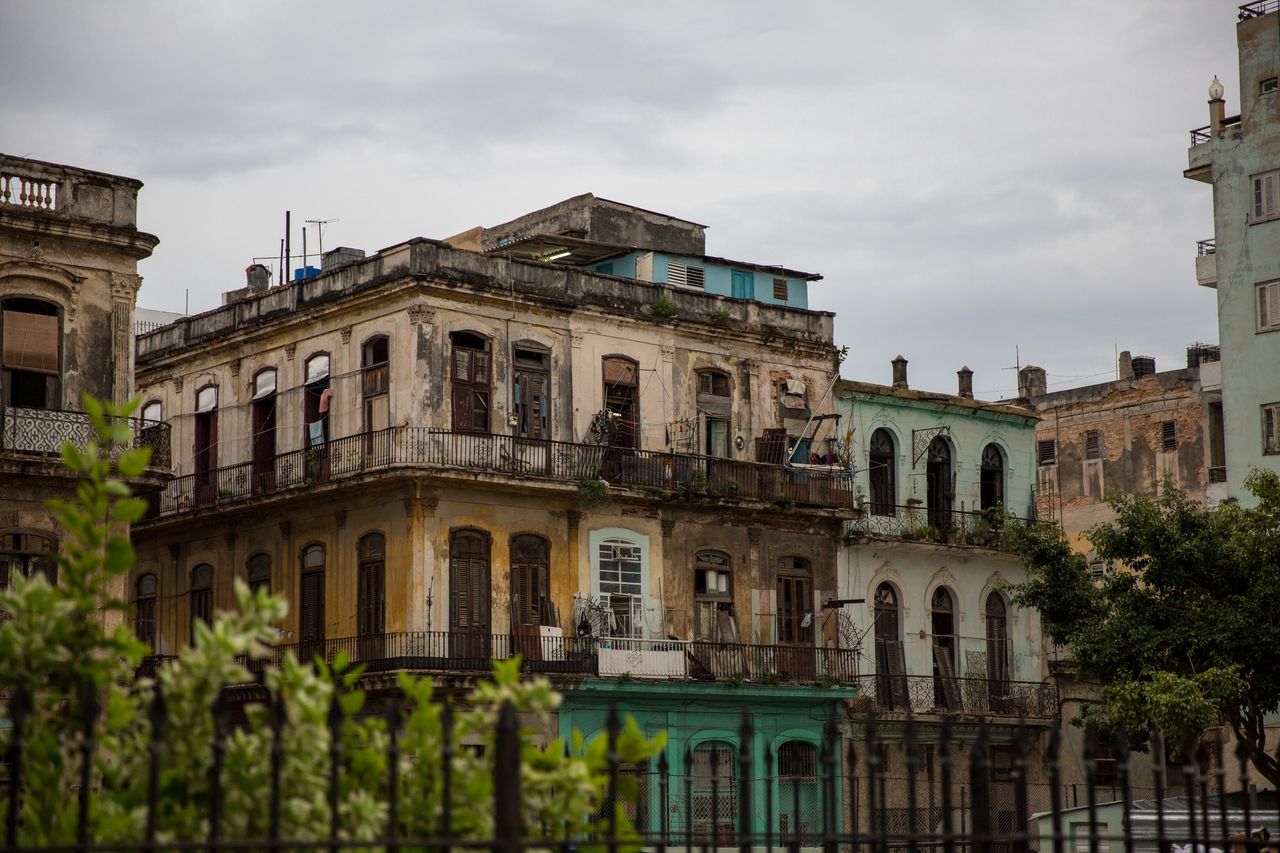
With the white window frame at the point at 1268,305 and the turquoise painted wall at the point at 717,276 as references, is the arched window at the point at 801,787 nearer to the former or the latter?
the turquoise painted wall at the point at 717,276

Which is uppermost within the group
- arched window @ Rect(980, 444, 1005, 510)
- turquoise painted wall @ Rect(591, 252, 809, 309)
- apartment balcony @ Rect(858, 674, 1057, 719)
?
turquoise painted wall @ Rect(591, 252, 809, 309)

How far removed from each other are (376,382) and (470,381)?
63.3 inches

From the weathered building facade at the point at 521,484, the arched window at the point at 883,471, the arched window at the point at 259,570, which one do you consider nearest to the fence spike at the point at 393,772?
the weathered building facade at the point at 521,484

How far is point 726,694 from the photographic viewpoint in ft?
107

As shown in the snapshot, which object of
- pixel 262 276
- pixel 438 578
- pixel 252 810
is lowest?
Result: pixel 252 810

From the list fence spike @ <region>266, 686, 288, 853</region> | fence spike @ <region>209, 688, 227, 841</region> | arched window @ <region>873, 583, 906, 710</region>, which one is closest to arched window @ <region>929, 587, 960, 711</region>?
arched window @ <region>873, 583, 906, 710</region>

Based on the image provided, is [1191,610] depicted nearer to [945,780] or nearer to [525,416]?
[525,416]

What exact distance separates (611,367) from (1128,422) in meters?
17.7

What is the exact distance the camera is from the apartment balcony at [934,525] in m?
36.3

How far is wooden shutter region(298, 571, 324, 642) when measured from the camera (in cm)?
3206

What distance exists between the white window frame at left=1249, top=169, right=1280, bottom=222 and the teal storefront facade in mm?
12273

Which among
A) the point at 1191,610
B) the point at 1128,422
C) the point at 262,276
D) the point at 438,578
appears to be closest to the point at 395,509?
the point at 438,578

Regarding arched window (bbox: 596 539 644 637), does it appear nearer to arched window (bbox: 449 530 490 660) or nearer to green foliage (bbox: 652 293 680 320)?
arched window (bbox: 449 530 490 660)

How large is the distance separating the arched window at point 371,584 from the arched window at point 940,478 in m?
12.0
